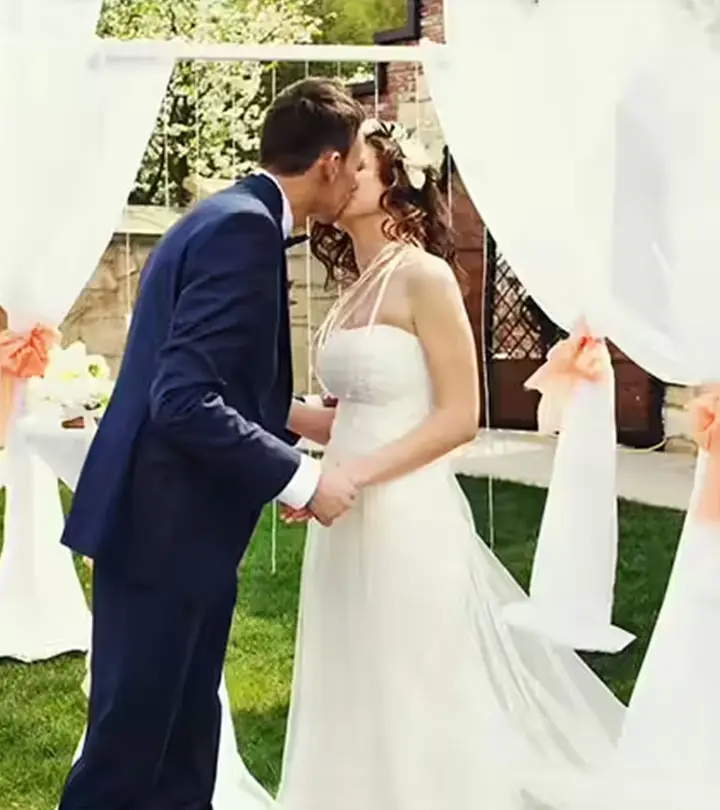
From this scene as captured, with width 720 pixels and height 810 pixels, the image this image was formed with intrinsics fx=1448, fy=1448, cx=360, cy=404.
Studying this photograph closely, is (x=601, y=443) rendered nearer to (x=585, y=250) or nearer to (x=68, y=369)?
(x=585, y=250)

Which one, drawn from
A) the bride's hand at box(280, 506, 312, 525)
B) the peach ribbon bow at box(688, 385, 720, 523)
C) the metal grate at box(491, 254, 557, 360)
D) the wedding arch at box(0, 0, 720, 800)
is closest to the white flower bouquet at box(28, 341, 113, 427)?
the wedding arch at box(0, 0, 720, 800)

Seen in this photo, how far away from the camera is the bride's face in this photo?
123 inches

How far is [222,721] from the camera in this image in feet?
11.8

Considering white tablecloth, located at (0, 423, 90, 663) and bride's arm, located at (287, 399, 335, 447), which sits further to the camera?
white tablecloth, located at (0, 423, 90, 663)

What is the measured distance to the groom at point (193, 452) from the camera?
2.49 metres

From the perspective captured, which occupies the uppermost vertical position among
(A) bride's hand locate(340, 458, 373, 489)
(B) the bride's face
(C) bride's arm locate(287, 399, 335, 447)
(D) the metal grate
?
(B) the bride's face

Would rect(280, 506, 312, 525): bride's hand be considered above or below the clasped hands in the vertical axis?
below

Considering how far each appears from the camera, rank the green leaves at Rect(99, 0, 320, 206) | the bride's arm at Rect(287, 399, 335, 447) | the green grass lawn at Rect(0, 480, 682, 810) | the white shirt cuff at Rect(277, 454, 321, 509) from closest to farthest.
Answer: the white shirt cuff at Rect(277, 454, 321, 509), the bride's arm at Rect(287, 399, 335, 447), the green grass lawn at Rect(0, 480, 682, 810), the green leaves at Rect(99, 0, 320, 206)

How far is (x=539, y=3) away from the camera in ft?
10.5

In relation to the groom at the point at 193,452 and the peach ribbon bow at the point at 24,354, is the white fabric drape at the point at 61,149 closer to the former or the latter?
the peach ribbon bow at the point at 24,354

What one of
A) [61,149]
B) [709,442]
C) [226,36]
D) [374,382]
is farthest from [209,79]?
[709,442]

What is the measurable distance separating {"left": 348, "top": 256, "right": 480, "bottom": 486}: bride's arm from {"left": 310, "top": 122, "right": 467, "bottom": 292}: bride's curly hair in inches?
5.9

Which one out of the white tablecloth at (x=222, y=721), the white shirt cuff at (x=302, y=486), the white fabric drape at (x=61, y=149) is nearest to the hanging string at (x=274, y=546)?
the white tablecloth at (x=222, y=721)

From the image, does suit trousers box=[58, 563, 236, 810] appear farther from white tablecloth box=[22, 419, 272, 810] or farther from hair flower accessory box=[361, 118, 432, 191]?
hair flower accessory box=[361, 118, 432, 191]
